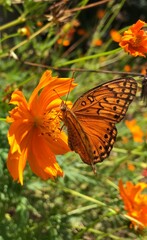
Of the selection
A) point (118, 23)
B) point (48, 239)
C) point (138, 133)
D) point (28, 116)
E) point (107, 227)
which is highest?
point (118, 23)

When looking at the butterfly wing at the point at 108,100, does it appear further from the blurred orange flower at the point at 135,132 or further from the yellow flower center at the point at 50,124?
the blurred orange flower at the point at 135,132

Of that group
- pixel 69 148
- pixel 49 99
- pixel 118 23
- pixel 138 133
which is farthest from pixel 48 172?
pixel 118 23

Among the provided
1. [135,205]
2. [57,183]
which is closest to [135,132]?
[57,183]

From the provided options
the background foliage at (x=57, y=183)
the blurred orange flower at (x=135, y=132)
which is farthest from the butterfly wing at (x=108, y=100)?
the blurred orange flower at (x=135, y=132)

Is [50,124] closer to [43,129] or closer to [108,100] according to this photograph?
[43,129]

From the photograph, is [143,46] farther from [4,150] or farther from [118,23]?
[118,23]

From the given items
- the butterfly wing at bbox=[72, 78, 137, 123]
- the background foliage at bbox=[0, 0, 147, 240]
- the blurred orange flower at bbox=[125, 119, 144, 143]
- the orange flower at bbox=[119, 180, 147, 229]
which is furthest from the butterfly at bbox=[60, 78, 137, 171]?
the blurred orange flower at bbox=[125, 119, 144, 143]
